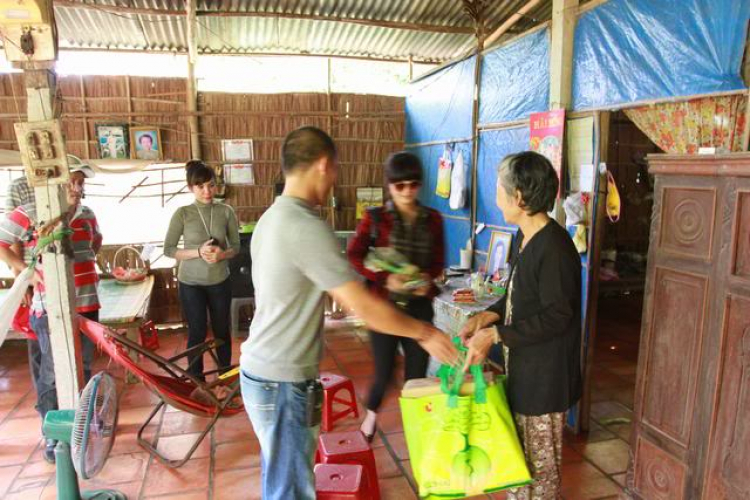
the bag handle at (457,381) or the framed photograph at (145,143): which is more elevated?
the framed photograph at (145,143)

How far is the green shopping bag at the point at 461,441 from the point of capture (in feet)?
5.44

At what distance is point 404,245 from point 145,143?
479cm

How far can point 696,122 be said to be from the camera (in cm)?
259

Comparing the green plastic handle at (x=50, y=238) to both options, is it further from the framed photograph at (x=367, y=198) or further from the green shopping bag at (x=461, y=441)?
the framed photograph at (x=367, y=198)

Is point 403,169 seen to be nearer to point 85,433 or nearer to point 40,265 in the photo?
point 85,433

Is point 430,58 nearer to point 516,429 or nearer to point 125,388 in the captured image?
point 125,388

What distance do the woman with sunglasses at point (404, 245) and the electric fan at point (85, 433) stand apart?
1297 millimetres

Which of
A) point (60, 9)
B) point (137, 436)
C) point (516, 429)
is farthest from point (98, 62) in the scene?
point (516, 429)

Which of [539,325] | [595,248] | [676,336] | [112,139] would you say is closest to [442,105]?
[595,248]

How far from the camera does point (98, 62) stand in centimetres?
608

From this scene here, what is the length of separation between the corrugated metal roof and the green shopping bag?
5120mm

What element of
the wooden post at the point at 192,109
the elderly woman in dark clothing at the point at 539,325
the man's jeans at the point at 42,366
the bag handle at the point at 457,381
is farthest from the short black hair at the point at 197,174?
the wooden post at the point at 192,109

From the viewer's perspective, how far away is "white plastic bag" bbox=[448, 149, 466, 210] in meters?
5.30

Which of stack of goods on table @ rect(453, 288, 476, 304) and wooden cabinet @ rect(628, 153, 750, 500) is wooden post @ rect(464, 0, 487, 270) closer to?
stack of goods on table @ rect(453, 288, 476, 304)
